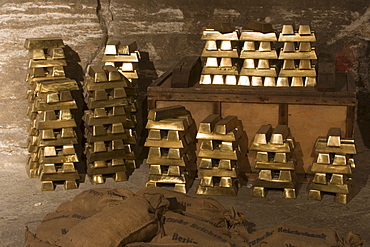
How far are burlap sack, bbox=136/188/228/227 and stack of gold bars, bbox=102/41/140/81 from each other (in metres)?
1.93

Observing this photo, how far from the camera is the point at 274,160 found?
6.00 m

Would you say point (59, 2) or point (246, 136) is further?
point (59, 2)

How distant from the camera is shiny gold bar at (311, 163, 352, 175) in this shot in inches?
231

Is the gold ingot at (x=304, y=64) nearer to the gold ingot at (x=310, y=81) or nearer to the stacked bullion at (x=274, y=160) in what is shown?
the gold ingot at (x=310, y=81)

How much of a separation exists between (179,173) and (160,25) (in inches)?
81.9

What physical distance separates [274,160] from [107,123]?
5.67ft

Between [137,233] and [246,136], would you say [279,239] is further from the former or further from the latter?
[246,136]

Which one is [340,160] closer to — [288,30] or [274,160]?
[274,160]

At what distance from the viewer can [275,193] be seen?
6.25 meters

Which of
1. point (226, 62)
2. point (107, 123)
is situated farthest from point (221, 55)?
point (107, 123)

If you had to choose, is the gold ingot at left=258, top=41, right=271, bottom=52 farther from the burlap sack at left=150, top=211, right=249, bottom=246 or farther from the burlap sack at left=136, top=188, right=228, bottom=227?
the burlap sack at left=150, top=211, right=249, bottom=246

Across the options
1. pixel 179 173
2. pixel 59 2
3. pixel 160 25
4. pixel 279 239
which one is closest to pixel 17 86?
pixel 59 2

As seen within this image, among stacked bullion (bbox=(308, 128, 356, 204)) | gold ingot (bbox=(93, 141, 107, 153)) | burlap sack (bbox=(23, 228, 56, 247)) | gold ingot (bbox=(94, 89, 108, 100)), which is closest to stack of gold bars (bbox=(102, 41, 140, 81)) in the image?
gold ingot (bbox=(94, 89, 108, 100))

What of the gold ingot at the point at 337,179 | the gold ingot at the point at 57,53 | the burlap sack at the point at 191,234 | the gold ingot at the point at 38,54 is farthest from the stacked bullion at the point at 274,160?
the gold ingot at the point at 38,54
